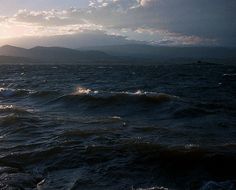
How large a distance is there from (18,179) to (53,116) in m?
11.2

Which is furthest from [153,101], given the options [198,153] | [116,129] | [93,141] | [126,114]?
[198,153]

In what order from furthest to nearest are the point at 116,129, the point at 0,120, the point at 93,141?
the point at 0,120, the point at 116,129, the point at 93,141

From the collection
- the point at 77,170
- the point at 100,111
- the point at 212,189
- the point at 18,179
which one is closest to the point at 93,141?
the point at 77,170

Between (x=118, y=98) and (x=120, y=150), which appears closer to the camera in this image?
(x=120, y=150)

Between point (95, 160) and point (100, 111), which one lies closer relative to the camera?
point (95, 160)

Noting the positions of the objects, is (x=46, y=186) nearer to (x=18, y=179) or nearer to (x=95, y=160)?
(x=18, y=179)

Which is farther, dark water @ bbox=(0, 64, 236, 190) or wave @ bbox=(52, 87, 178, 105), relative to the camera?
wave @ bbox=(52, 87, 178, 105)

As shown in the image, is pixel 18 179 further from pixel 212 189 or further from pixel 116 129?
pixel 116 129

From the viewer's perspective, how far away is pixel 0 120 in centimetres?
1903

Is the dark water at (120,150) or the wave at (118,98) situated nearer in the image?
the dark water at (120,150)

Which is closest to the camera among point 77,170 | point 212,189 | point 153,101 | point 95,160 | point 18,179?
point 212,189

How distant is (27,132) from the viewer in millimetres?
16156

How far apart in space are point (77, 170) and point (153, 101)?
15.4 m

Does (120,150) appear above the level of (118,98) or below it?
above
